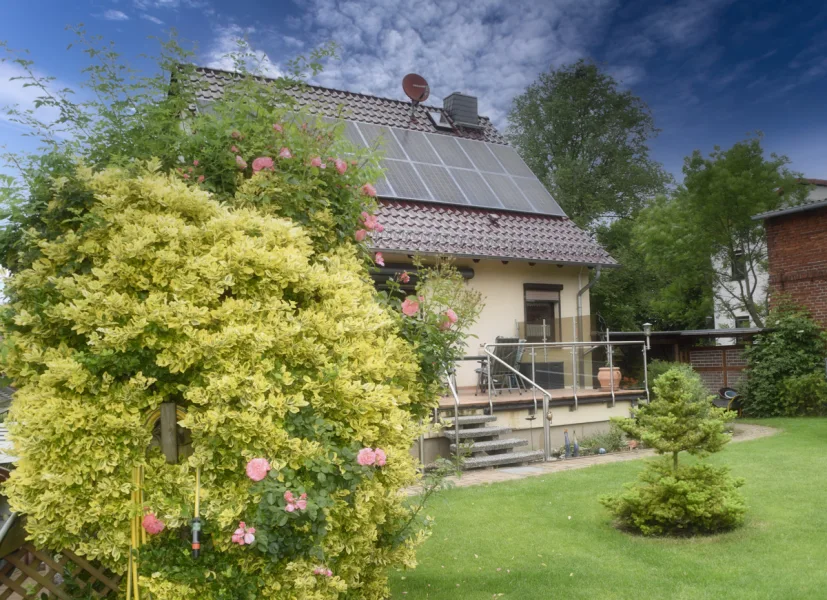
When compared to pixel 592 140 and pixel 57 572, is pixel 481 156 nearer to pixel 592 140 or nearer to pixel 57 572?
pixel 57 572

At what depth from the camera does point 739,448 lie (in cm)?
1224

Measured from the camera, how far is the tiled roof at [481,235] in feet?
45.4

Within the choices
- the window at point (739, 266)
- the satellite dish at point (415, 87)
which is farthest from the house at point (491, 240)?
the window at point (739, 266)

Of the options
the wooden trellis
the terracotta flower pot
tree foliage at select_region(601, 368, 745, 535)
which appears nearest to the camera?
the wooden trellis

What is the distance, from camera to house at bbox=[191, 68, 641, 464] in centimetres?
1302

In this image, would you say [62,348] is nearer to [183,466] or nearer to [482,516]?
[183,466]

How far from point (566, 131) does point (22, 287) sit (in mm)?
34243

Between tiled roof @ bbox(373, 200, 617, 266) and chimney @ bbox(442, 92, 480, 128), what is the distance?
3756mm

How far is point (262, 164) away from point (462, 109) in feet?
50.2

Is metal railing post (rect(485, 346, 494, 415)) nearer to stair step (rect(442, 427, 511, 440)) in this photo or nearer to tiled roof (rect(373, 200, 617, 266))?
stair step (rect(442, 427, 511, 440))

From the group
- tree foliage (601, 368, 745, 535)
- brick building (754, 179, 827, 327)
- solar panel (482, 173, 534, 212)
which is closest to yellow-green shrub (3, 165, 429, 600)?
tree foliage (601, 368, 745, 535)

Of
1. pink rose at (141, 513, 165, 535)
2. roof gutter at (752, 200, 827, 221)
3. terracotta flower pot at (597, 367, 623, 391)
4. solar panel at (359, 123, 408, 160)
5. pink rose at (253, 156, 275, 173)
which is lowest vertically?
pink rose at (141, 513, 165, 535)

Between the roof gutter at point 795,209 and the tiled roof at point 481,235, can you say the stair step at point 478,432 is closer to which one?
the tiled roof at point 481,235

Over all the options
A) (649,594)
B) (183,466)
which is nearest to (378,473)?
(183,466)
